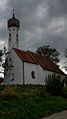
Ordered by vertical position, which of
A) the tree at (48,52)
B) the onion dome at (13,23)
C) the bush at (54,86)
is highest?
the onion dome at (13,23)

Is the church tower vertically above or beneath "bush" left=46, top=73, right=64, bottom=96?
above

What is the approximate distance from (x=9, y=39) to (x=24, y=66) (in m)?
11.7

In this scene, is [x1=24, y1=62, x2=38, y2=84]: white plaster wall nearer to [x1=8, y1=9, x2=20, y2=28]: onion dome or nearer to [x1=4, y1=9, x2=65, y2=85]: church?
[x1=4, y1=9, x2=65, y2=85]: church

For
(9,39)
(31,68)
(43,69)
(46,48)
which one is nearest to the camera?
(31,68)

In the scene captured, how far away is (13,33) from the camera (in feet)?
115

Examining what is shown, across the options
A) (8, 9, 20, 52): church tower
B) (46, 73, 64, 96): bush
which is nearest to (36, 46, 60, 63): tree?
(8, 9, 20, 52): church tower

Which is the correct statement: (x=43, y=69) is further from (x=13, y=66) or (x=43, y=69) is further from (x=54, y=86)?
(x=54, y=86)

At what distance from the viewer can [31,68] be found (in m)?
27.8

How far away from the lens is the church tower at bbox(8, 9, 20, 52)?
1375 inches

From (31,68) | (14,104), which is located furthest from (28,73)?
(14,104)

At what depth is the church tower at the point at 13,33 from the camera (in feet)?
115

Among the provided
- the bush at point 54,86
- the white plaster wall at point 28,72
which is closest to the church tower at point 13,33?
the white plaster wall at point 28,72

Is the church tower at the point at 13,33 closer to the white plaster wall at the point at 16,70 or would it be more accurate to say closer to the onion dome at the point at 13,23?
the onion dome at the point at 13,23

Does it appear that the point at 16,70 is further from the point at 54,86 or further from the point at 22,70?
the point at 54,86
